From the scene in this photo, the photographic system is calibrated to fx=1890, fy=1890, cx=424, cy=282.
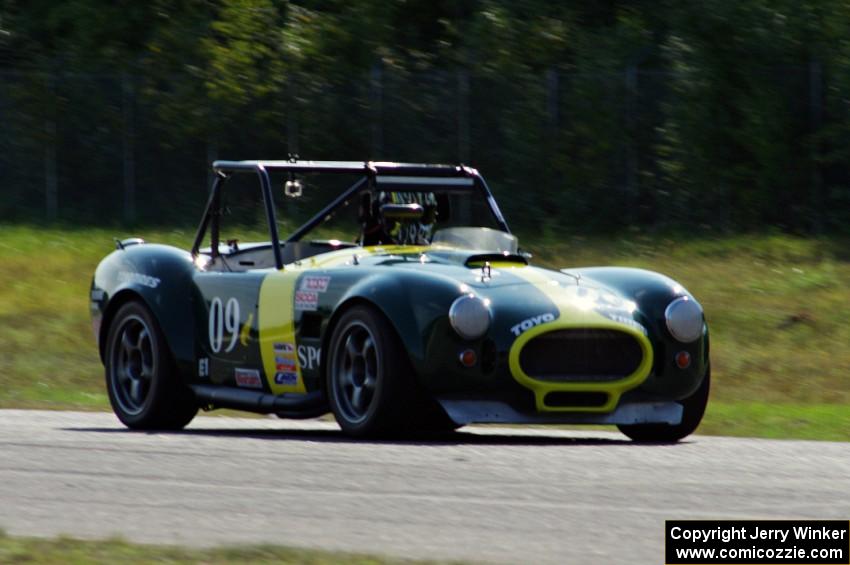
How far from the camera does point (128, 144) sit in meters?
26.2

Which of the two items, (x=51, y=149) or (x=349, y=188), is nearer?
(x=349, y=188)

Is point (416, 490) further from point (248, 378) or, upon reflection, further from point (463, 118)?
point (463, 118)

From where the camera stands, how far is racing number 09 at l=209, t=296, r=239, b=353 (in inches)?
416

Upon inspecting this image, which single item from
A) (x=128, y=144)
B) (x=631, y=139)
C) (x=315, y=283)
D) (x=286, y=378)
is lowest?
(x=128, y=144)

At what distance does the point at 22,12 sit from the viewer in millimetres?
30016

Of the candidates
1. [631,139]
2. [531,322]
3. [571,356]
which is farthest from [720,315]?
[531,322]

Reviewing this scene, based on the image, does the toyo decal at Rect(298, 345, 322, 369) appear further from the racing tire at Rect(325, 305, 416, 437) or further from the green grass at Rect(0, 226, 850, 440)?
the green grass at Rect(0, 226, 850, 440)

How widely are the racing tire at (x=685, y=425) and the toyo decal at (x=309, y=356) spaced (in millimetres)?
1606

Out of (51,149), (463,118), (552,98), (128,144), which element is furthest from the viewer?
(51,149)

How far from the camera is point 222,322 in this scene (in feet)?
35.0

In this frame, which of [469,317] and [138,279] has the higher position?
[469,317]

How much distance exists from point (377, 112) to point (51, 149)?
5.12 m

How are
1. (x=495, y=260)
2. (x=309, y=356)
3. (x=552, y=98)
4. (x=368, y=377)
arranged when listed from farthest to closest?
(x=552, y=98) → (x=495, y=260) → (x=309, y=356) → (x=368, y=377)

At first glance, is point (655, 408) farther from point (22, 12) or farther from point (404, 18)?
point (22, 12)
